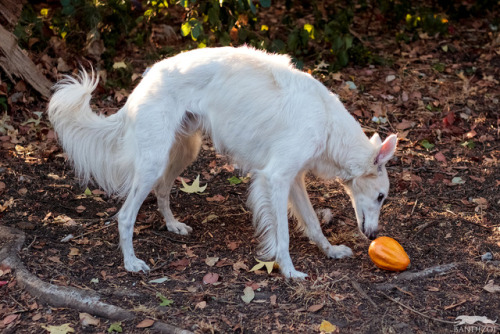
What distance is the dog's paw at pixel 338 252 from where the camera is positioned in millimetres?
Result: 5148

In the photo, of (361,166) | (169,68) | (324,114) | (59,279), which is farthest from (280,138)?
(59,279)


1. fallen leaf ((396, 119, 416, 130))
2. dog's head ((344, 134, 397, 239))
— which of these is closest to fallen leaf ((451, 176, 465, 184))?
fallen leaf ((396, 119, 416, 130))

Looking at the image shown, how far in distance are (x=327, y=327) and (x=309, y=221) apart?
56.3 inches

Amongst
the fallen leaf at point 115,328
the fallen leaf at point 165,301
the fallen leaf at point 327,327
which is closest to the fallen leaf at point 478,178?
the fallen leaf at point 327,327

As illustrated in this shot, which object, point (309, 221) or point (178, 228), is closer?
point (309, 221)

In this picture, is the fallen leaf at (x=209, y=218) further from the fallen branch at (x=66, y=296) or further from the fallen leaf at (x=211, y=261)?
the fallen branch at (x=66, y=296)

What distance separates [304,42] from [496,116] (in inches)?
102

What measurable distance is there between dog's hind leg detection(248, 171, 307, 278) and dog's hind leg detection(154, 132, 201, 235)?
814mm

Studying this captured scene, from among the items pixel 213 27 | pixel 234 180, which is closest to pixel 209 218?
pixel 234 180

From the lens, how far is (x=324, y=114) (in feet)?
16.0

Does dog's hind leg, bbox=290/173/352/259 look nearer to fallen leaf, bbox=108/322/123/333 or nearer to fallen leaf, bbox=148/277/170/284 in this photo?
fallen leaf, bbox=148/277/170/284

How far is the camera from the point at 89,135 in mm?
5238

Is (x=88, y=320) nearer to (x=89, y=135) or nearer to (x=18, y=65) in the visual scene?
(x=89, y=135)

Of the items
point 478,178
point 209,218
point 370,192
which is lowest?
point 478,178
